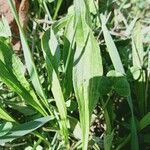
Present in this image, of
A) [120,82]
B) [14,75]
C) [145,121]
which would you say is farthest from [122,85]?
[14,75]

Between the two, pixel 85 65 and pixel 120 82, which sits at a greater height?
pixel 85 65

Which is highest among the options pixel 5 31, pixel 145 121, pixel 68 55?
pixel 5 31

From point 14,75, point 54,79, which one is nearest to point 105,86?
point 54,79

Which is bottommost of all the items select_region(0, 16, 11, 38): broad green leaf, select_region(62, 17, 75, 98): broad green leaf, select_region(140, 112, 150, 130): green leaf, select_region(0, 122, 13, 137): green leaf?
select_region(140, 112, 150, 130): green leaf


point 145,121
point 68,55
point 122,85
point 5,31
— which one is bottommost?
point 145,121

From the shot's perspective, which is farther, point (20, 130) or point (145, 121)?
point (145, 121)

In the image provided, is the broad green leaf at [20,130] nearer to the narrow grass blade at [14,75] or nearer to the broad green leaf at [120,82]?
the narrow grass blade at [14,75]

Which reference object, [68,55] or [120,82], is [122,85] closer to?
[120,82]

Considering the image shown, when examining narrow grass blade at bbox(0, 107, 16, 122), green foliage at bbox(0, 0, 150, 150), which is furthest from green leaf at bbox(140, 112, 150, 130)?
narrow grass blade at bbox(0, 107, 16, 122)

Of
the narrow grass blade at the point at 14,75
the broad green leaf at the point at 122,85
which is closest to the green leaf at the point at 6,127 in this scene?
the narrow grass blade at the point at 14,75

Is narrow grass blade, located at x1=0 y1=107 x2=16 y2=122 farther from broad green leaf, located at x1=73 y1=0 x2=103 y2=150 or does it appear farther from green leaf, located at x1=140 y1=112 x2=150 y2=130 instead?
green leaf, located at x1=140 y1=112 x2=150 y2=130

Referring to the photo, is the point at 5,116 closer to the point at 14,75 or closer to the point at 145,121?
the point at 14,75

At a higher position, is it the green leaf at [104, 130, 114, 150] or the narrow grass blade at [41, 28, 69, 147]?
the narrow grass blade at [41, 28, 69, 147]
